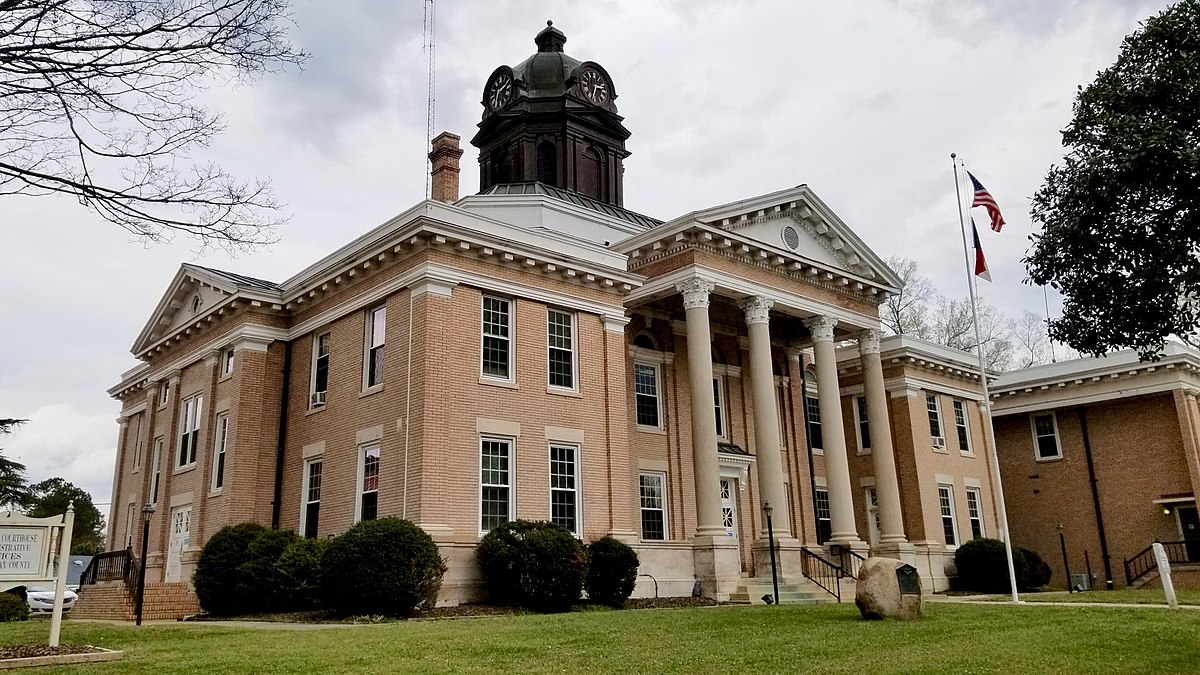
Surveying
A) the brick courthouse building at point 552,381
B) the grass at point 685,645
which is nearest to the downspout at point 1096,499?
the brick courthouse building at point 552,381

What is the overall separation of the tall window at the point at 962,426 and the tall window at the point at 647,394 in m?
15.0

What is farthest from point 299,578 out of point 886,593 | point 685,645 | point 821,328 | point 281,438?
point 821,328

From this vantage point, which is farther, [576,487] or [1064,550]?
[1064,550]

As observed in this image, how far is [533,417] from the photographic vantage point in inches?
894

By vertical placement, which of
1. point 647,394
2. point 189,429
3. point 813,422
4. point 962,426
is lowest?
point 189,429

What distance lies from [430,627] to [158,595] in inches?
446

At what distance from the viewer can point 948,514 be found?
34.9m

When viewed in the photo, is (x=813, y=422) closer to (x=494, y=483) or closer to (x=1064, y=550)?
(x=1064, y=550)

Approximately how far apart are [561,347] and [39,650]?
1457cm

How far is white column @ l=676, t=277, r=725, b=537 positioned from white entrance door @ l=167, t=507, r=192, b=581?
14.3 meters

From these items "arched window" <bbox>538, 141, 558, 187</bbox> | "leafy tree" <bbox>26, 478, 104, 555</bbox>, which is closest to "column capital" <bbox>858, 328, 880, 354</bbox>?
"arched window" <bbox>538, 141, 558, 187</bbox>

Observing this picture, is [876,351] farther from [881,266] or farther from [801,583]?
[801,583]

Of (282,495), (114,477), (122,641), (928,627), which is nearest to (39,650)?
(122,641)

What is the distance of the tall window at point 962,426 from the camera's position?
37156mm
